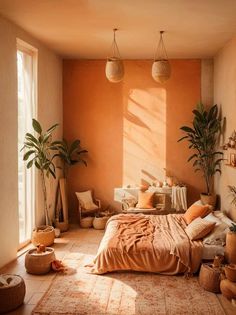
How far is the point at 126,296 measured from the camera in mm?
3920

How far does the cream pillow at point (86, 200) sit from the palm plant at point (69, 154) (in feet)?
1.79

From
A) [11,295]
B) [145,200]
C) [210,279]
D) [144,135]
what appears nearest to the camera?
[11,295]

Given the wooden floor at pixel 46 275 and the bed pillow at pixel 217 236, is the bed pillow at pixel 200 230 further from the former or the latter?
the wooden floor at pixel 46 275

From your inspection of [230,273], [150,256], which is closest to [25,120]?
[150,256]

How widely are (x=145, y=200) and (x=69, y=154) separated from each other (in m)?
1.68

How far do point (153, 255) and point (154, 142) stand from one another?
3.12 meters

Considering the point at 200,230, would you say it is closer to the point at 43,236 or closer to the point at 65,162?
the point at 43,236

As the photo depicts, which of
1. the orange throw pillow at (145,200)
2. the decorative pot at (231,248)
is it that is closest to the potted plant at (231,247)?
the decorative pot at (231,248)

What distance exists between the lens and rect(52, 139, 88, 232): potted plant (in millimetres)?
6656

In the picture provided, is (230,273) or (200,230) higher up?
(200,230)

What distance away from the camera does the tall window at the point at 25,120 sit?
5.47 metres

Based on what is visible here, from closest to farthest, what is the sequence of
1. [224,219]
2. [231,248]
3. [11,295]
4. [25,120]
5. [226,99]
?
[11,295]
[231,248]
[224,219]
[25,120]
[226,99]

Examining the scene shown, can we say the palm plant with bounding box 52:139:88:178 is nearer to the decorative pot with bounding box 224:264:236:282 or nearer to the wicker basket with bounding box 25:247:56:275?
the wicker basket with bounding box 25:247:56:275

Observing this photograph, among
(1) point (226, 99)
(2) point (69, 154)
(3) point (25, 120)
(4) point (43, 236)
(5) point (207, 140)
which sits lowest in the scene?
(4) point (43, 236)
